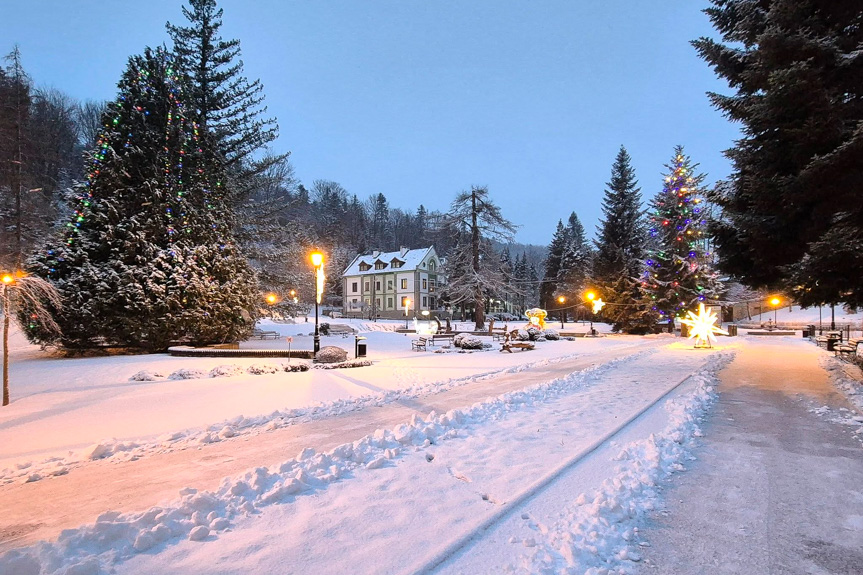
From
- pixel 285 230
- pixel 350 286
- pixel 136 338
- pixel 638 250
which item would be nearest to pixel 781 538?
pixel 136 338

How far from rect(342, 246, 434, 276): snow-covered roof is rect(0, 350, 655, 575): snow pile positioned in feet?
179

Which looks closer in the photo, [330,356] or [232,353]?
[330,356]

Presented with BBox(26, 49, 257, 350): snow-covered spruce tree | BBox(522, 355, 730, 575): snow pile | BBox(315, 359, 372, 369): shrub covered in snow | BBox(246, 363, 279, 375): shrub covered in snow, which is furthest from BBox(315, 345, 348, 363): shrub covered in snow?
BBox(522, 355, 730, 575): snow pile

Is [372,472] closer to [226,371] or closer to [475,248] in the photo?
[226,371]

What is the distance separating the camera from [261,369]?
42.5ft

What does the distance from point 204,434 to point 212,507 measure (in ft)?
10.2

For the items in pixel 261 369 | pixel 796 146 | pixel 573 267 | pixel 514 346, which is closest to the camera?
pixel 796 146

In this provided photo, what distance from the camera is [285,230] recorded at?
84.6ft

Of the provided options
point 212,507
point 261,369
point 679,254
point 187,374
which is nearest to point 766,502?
point 212,507

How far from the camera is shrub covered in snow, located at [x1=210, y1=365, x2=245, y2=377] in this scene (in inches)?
484

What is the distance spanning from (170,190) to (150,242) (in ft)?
8.20

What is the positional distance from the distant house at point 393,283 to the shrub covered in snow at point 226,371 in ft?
149

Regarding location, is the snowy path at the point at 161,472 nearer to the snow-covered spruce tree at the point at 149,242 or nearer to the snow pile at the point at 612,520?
the snow pile at the point at 612,520

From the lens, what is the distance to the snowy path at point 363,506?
10.5 feet
